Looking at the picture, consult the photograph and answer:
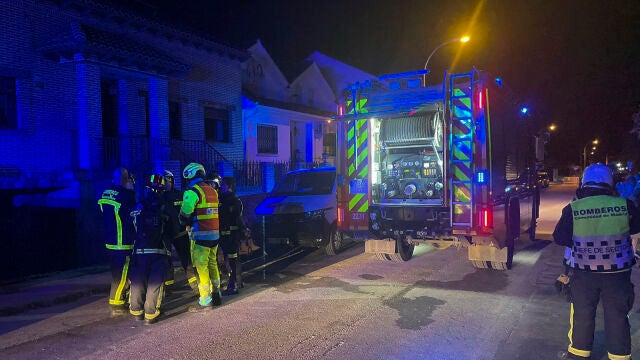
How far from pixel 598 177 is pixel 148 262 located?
471 cm

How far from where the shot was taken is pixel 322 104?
26656mm

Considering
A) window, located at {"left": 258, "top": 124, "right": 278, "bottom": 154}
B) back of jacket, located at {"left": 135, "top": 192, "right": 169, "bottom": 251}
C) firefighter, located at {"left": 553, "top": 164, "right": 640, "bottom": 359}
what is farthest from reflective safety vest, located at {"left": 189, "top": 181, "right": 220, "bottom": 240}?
window, located at {"left": 258, "top": 124, "right": 278, "bottom": 154}

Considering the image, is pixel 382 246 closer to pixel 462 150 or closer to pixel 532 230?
pixel 462 150

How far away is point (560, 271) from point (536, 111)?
14.0 ft

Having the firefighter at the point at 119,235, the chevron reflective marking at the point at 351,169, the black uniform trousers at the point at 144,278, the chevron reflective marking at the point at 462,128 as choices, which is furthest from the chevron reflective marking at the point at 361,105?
the black uniform trousers at the point at 144,278

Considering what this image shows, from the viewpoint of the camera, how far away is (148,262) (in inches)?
221

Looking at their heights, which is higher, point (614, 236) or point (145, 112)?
point (145, 112)

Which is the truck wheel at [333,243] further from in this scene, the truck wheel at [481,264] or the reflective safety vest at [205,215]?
the reflective safety vest at [205,215]

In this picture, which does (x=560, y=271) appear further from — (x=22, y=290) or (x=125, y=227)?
(x=22, y=290)

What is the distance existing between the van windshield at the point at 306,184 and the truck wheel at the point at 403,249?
6.99 ft

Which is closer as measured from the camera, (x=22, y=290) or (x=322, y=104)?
(x=22, y=290)

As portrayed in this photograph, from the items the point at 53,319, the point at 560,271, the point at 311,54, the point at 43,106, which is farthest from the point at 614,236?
the point at 311,54

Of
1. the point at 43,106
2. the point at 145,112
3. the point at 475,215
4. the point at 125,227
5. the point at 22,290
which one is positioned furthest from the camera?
the point at 145,112

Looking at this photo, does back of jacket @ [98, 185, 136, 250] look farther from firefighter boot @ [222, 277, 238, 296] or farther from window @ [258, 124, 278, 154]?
window @ [258, 124, 278, 154]
